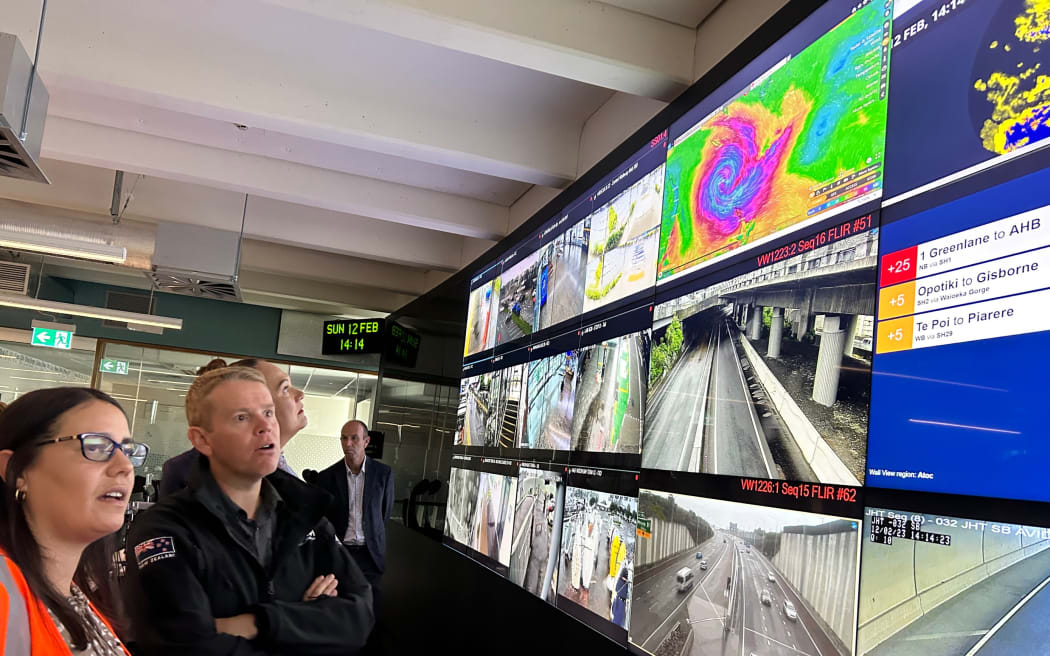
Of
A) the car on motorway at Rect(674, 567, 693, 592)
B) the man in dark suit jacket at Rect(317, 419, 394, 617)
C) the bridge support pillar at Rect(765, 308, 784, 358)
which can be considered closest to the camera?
the bridge support pillar at Rect(765, 308, 784, 358)

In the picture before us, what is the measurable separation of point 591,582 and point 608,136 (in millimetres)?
2223

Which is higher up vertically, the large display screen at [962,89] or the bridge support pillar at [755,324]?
the large display screen at [962,89]

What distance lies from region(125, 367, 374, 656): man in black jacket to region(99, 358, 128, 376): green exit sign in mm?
10428

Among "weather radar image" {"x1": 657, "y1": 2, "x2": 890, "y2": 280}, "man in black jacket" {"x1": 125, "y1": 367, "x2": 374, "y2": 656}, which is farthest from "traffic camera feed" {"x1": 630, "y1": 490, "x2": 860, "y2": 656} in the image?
"man in black jacket" {"x1": 125, "y1": 367, "x2": 374, "y2": 656}

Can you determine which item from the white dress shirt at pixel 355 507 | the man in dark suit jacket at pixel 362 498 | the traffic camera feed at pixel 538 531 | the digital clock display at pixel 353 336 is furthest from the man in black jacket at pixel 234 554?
the digital clock display at pixel 353 336

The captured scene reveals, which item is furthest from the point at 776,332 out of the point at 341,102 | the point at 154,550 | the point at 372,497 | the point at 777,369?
the point at 372,497

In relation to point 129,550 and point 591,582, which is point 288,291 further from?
point 129,550

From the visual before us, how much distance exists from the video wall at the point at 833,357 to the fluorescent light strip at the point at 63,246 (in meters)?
4.41

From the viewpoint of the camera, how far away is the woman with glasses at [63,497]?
3.79 ft

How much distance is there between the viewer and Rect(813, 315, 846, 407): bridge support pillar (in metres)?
2.06

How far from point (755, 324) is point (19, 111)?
131 inches

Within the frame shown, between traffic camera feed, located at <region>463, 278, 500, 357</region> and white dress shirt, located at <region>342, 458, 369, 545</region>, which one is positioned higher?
traffic camera feed, located at <region>463, 278, 500, 357</region>

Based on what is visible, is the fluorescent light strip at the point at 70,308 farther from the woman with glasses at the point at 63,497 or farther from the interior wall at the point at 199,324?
the woman with glasses at the point at 63,497

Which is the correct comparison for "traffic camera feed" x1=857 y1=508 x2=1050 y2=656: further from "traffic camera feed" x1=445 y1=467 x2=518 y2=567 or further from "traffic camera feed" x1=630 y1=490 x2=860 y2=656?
"traffic camera feed" x1=445 y1=467 x2=518 y2=567
